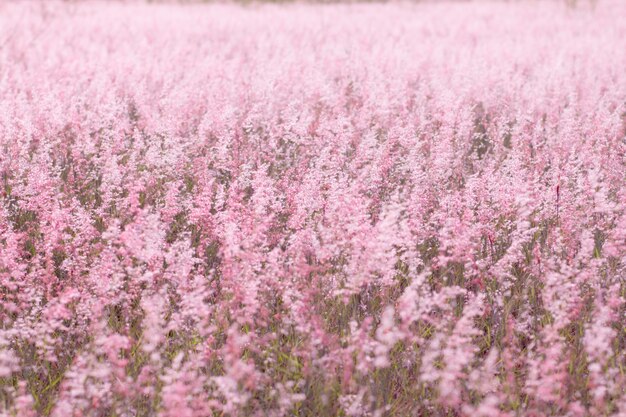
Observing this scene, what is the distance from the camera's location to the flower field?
2484 millimetres

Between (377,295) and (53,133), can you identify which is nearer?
(377,295)

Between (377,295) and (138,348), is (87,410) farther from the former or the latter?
(377,295)

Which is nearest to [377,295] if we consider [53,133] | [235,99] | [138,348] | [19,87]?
[138,348]

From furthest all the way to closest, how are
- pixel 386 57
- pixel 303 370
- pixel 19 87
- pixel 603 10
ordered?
pixel 603 10, pixel 386 57, pixel 19 87, pixel 303 370

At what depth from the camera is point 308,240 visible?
10.3 ft

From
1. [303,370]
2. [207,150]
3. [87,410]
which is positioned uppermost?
[207,150]

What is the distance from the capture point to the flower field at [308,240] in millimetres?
2484

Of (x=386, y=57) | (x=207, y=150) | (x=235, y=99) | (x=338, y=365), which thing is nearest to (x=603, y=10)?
(x=386, y=57)

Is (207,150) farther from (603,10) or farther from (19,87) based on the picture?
(603,10)

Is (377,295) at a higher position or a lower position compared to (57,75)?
lower

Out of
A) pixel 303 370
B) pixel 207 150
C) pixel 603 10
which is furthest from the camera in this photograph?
pixel 603 10

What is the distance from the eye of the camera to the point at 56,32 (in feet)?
29.4

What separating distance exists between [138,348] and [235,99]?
316 centimetres

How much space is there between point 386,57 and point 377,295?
467 centimetres
